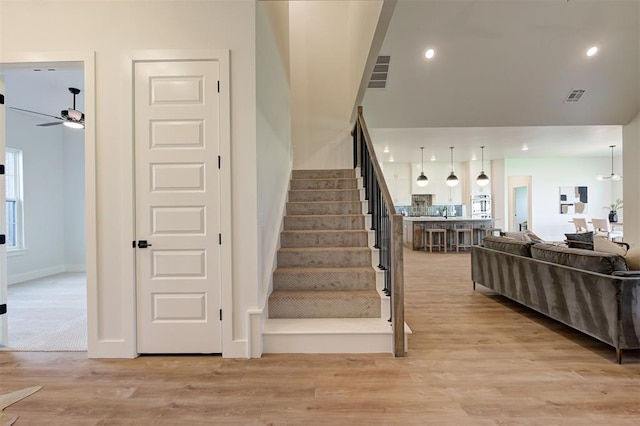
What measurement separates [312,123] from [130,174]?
13.5ft

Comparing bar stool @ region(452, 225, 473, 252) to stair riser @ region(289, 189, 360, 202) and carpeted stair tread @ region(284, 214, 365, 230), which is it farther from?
carpeted stair tread @ region(284, 214, 365, 230)

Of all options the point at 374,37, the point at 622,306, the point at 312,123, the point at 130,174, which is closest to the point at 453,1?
the point at 374,37

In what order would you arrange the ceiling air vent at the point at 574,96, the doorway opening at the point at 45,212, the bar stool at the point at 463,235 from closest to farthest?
the doorway opening at the point at 45,212 < the ceiling air vent at the point at 574,96 < the bar stool at the point at 463,235

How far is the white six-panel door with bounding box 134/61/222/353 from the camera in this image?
8.73 ft

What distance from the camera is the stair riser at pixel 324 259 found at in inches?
136

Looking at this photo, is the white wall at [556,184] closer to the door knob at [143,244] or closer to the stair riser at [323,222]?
the stair riser at [323,222]

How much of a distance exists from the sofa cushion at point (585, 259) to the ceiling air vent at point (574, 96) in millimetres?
4289

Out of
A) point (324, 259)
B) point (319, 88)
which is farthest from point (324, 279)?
point (319, 88)

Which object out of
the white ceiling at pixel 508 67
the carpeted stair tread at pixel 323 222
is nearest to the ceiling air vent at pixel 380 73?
the white ceiling at pixel 508 67

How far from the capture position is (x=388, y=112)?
20.5 ft

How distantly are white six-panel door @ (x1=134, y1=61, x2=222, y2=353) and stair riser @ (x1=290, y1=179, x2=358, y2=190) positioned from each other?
7.43 feet

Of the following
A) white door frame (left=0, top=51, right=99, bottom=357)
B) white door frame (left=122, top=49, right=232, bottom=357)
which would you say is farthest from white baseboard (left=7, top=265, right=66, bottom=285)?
white door frame (left=122, top=49, right=232, bottom=357)

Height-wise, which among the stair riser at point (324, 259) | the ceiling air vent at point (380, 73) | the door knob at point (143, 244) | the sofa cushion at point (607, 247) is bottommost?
the stair riser at point (324, 259)

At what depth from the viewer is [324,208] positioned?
4305mm
